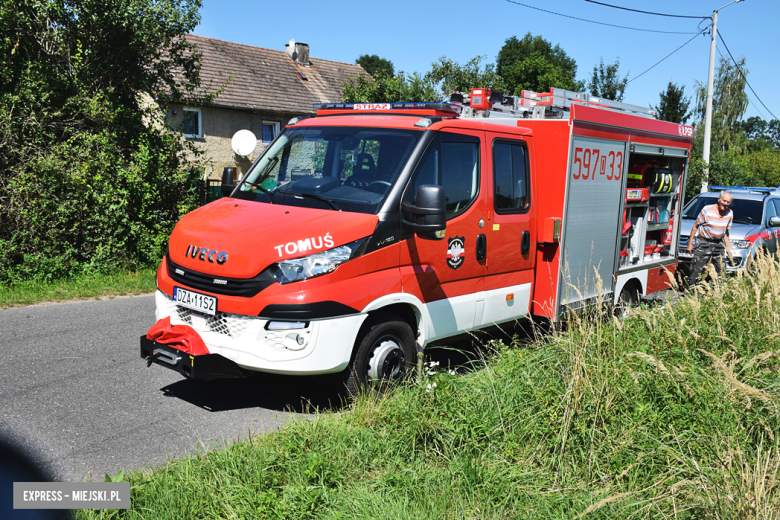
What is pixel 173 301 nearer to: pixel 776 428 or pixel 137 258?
pixel 776 428

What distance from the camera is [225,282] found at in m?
4.59

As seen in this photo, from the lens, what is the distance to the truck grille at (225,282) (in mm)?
4477

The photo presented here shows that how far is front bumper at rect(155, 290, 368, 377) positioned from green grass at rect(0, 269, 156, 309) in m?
4.91

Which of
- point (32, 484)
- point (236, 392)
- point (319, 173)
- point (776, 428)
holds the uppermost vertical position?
point (319, 173)

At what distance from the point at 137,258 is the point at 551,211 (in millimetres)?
7060

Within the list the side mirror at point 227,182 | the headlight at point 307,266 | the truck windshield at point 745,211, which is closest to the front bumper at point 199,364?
the headlight at point 307,266

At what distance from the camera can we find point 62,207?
9.26 m

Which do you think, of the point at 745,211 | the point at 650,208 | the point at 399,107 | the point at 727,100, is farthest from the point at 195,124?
the point at 727,100

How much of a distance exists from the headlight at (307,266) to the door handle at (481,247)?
159 cm

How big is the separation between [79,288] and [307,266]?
19.4ft

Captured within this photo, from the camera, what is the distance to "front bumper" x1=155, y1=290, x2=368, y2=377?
446 centimetres

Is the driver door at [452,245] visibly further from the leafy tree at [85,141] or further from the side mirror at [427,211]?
the leafy tree at [85,141]

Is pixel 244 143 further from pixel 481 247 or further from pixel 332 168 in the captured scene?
pixel 481 247

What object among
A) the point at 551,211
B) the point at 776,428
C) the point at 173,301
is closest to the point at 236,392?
the point at 173,301
